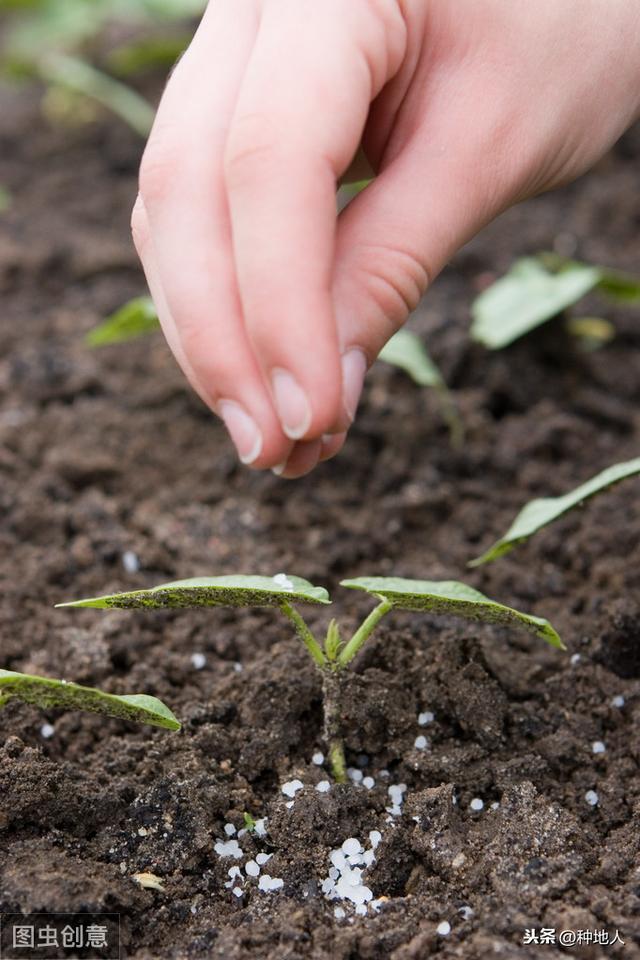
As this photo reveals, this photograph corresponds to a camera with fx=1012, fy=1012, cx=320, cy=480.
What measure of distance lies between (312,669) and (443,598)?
0.31 meters

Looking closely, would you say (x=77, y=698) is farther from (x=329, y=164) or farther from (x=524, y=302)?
(x=524, y=302)

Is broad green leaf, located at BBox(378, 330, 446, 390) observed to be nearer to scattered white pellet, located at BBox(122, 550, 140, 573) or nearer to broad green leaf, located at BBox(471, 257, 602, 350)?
broad green leaf, located at BBox(471, 257, 602, 350)

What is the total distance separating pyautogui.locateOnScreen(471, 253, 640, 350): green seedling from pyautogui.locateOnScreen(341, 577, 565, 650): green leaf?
2.83 ft

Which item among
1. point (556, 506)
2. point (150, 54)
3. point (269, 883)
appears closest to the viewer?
point (269, 883)

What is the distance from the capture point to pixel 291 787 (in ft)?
3.71

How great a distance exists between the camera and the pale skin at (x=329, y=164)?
0.92 metres

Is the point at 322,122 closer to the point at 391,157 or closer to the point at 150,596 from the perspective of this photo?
the point at 391,157

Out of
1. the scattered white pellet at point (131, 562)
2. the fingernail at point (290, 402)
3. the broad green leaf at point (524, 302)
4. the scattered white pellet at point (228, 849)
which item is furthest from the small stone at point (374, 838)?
the broad green leaf at point (524, 302)

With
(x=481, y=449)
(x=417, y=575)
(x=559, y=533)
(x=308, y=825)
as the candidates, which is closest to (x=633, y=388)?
(x=481, y=449)

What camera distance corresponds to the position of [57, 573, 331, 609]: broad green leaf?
3.16ft

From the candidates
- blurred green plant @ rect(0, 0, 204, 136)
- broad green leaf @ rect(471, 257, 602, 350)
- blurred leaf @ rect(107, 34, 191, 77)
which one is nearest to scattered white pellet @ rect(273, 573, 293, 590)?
broad green leaf @ rect(471, 257, 602, 350)

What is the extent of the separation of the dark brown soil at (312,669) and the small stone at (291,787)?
0.05 feet

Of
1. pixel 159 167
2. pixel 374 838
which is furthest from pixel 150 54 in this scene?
pixel 374 838

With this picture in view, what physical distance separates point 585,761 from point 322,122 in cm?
76
